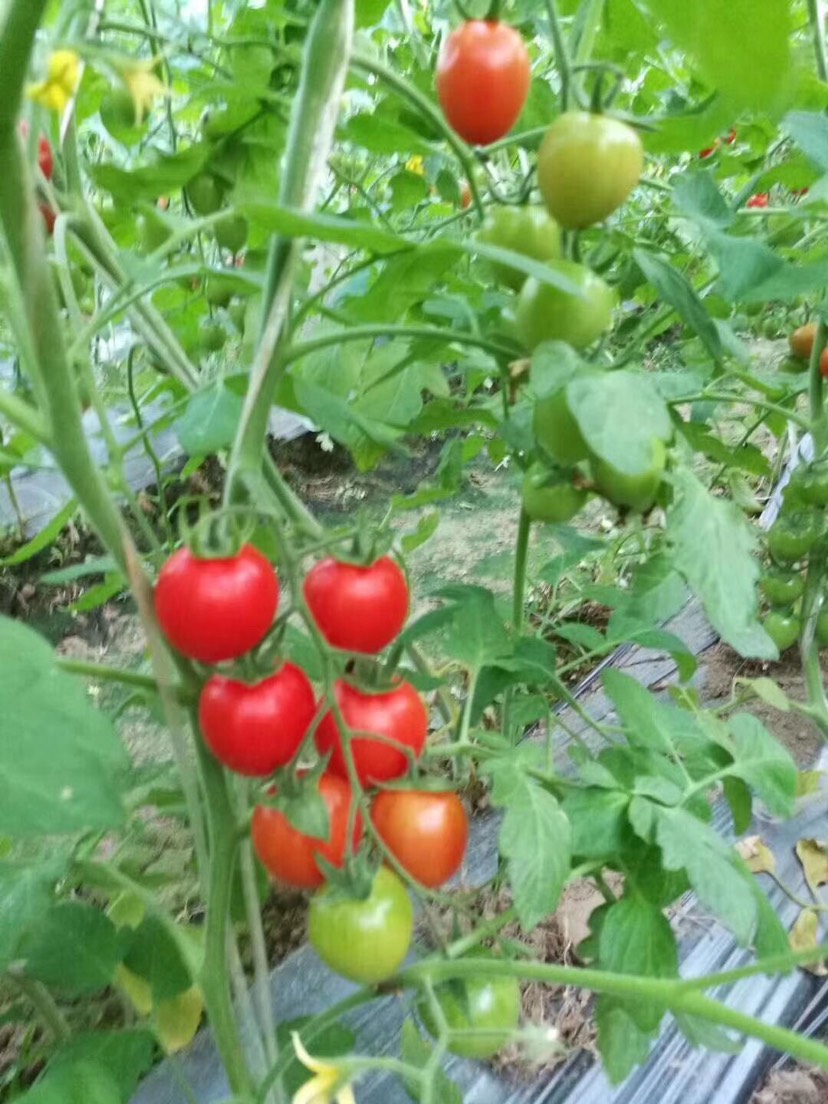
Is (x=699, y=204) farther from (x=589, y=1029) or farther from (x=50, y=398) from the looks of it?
(x=589, y=1029)

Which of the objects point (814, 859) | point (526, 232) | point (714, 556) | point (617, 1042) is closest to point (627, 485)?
point (714, 556)

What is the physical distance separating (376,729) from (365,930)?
10 centimetres

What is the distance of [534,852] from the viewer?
1.58 feet

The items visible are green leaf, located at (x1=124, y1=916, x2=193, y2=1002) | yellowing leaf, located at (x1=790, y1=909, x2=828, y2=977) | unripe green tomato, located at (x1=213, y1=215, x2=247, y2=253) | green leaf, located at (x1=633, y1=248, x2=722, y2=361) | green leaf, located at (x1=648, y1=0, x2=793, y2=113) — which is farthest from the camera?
yellowing leaf, located at (x1=790, y1=909, x2=828, y2=977)

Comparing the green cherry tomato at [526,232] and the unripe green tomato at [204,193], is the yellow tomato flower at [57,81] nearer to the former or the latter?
the green cherry tomato at [526,232]

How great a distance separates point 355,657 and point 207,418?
0.70 feet

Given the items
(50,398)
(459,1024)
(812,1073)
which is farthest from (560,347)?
(812,1073)

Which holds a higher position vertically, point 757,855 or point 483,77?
point 483,77

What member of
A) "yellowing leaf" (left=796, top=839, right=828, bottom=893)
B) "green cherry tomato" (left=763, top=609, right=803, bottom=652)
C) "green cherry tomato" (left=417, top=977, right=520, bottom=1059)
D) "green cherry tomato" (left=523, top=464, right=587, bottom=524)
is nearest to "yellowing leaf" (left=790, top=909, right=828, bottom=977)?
"yellowing leaf" (left=796, top=839, right=828, bottom=893)

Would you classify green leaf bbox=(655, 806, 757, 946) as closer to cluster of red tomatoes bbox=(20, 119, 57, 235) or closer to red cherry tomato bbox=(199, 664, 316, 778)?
red cherry tomato bbox=(199, 664, 316, 778)

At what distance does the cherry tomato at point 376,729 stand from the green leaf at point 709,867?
16 cm

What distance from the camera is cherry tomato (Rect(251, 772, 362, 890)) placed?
0.44 m

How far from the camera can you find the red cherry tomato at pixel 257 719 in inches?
16.3

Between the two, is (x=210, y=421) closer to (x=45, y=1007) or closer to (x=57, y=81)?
(x=57, y=81)
